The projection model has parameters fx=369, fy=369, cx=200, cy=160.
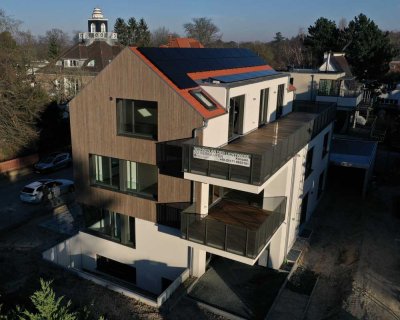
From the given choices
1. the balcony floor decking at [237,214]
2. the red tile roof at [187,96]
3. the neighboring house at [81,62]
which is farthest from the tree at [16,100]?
the balcony floor decking at [237,214]

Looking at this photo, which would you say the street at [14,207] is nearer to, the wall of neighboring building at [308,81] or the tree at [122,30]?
the wall of neighboring building at [308,81]

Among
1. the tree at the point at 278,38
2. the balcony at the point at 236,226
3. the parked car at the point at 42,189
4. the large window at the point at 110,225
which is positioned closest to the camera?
the balcony at the point at 236,226

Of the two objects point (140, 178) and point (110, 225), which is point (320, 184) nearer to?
point (140, 178)

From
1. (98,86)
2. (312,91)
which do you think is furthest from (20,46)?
(312,91)

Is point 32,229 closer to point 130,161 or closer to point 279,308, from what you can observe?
point 130,161

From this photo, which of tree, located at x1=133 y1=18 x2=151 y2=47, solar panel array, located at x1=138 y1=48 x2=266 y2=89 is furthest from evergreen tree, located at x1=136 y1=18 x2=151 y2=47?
solar panel array, located at x1=138 y1=48 x2=266 y2=89

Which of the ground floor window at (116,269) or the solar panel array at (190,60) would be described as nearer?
the solar panel array at (190,60)

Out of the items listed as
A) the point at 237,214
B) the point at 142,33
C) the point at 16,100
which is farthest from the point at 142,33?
the point at 237,214
